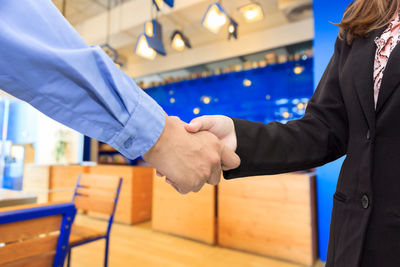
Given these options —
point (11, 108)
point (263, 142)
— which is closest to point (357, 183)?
point (263, 142)

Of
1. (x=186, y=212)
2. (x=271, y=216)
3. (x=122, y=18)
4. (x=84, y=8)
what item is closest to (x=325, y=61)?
(x=271, y=216)

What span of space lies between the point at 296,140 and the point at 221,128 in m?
0.22

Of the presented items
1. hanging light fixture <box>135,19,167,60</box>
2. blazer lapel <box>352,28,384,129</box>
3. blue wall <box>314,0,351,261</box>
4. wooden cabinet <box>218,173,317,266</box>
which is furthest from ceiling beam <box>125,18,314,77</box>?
blazer lapel <box>352,28,384,129</box>

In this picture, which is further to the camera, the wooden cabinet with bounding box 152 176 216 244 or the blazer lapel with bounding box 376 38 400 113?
the wooden cabinet with bounding box 152 176 216 244

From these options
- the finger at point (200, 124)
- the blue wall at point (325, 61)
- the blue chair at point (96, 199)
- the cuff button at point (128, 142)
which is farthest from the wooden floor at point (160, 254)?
the cuff button at point (128, 142)

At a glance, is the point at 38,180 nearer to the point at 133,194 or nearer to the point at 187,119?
the point at 133,194

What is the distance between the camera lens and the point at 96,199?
1.94 metres

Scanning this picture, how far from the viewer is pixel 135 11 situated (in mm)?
4250

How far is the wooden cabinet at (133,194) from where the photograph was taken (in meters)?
3.66

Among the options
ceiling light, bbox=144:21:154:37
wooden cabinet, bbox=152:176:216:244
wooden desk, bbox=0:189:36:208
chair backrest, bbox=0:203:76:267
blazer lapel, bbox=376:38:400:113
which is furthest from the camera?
ceiling light, bbox=144:21:154:37

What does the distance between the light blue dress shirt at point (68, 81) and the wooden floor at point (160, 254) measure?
7.16 ft

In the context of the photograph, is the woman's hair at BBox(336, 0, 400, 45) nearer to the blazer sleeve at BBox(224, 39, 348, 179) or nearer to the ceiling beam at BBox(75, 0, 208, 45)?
the blazer sleeve at BBox(224, 39, 348, 179)

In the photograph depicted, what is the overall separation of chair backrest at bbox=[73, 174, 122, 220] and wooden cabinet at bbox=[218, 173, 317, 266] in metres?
1.31

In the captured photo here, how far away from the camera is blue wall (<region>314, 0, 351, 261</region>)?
2.35 metres
